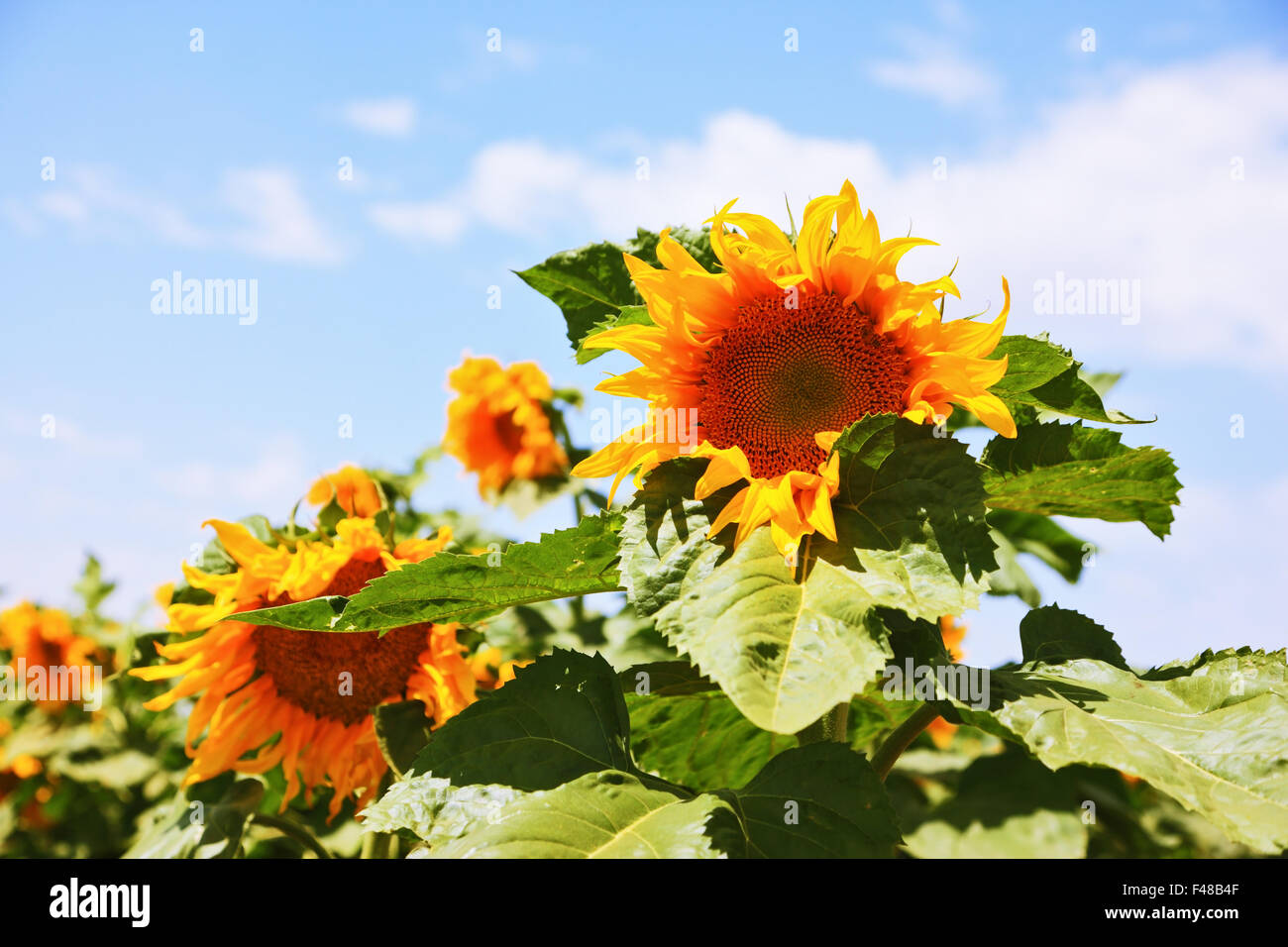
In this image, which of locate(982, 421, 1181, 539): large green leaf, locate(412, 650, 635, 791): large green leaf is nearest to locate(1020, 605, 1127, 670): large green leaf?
locate(982, 421, 1181, 539): large green leaf

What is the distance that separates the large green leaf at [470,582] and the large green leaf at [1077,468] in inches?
28.6

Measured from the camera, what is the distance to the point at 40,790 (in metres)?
6.48

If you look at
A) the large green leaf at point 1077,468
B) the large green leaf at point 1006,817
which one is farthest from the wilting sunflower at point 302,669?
the large green leaf at point 1006,817

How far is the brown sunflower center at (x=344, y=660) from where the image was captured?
2633mm

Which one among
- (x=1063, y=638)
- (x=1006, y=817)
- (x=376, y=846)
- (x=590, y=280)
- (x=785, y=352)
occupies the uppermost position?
(x=590, y=280)

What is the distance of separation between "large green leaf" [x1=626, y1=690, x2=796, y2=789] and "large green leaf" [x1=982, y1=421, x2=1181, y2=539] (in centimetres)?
69

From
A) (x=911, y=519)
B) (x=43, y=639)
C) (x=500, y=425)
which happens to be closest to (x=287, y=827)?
(x=911, y=519)

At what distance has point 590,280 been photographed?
6.95ft

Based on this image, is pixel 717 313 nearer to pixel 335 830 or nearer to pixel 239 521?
pixel 239 521

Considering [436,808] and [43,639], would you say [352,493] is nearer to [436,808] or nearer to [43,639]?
[436,808]

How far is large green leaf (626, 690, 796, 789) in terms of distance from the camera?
2.07 metres

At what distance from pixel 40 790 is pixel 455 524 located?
4.22 meters

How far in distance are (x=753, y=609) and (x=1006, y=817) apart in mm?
3312
